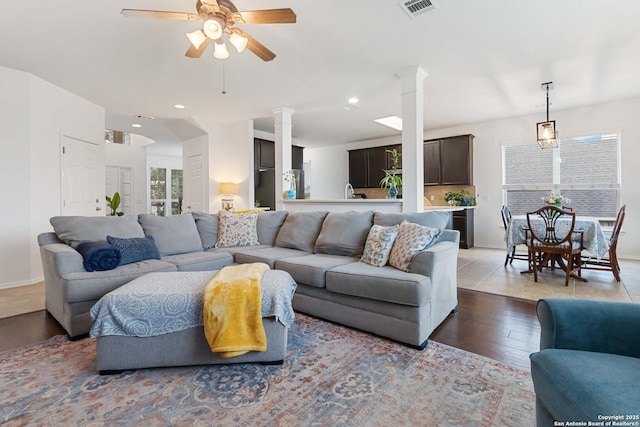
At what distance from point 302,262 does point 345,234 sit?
577 millimetres

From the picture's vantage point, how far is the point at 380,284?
2236 millimetres

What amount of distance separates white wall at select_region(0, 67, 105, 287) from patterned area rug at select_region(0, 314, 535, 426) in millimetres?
2502

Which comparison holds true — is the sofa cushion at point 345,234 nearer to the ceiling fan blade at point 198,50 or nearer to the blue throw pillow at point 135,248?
the blue throw pillow at point 135,248

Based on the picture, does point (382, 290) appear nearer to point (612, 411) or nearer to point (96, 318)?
point (612, 411)

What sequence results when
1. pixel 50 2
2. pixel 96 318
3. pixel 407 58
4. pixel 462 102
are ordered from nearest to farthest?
pixel 96 318
pixel 50 2
pixel 407 58
pixel 462 102

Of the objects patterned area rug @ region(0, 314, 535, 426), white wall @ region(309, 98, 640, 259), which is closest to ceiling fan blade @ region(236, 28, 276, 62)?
patterned area rug @ region(0, 314, 535, 426)

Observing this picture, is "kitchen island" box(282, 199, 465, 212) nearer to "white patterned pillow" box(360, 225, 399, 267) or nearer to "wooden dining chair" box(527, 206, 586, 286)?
"white patterned pillow" box(360, 225, 399, 267)

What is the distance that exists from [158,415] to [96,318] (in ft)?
2.24

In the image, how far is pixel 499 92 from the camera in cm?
466

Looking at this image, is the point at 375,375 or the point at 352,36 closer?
the point at 375,375

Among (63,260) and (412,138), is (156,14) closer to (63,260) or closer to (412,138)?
(63,260)

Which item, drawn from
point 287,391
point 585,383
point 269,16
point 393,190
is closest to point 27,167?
point 269,16

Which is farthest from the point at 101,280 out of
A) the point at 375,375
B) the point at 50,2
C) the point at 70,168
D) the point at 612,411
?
the point at 70,168

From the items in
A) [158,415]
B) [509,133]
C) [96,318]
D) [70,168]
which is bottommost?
[158,415]
